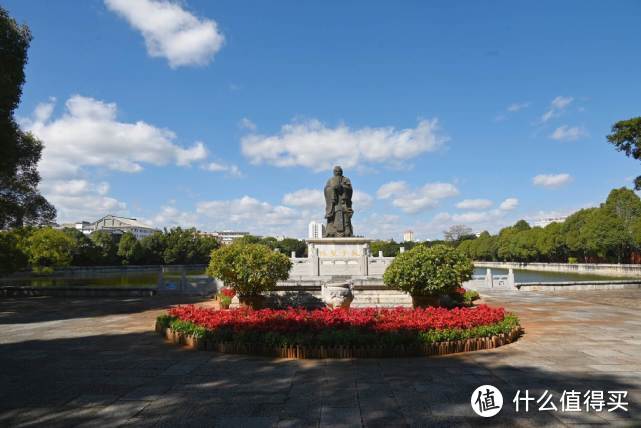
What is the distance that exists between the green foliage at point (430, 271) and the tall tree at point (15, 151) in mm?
14245

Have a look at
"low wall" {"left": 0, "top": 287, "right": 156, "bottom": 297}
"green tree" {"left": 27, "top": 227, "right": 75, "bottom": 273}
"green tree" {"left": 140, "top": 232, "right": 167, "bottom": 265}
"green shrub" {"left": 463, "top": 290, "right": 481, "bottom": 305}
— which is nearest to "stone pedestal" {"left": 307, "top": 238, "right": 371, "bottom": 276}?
"green shrub" {"left": 463, "top": 290, "right": 481, "bottom": 305}

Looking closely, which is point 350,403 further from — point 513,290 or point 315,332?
point 513,290

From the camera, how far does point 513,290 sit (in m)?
22.0

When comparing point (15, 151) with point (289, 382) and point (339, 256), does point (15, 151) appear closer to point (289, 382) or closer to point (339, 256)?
point (339, 256)

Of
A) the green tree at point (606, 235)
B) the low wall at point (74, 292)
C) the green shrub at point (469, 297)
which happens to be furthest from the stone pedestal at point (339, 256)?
the green tree at point (606, 235)

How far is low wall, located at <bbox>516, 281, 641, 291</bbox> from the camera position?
2238 cm

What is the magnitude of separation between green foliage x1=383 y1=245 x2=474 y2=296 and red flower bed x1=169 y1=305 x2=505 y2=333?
1.47m

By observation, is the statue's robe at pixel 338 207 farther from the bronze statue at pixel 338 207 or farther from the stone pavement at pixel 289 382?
the stone pavement at pixel 289 382

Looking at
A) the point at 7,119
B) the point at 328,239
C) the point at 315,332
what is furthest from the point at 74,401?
the point at 328,239

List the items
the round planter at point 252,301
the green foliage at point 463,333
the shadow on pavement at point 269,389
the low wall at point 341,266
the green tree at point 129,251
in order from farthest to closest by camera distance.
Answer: the green tree at point 129,251 → the low wall at point 341,266 → the round planter at point 252,301 → the green foliage at point 463,333 → the shadow on pavement at point 269,389

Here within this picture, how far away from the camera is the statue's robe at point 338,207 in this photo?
2370cm

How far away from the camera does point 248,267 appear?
12.3 metres

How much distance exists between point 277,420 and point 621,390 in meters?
4.56

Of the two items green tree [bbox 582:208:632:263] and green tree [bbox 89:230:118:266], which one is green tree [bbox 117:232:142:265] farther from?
green tree [bbox 582:208:632:263]
